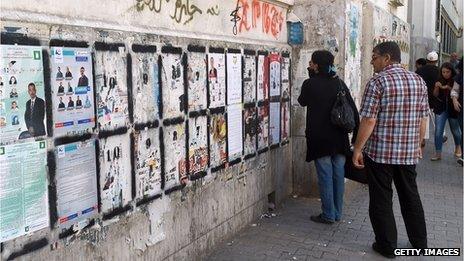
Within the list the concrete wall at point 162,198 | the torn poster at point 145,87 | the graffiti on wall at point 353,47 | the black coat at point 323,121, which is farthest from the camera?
the graffiti on wall at point 353,47

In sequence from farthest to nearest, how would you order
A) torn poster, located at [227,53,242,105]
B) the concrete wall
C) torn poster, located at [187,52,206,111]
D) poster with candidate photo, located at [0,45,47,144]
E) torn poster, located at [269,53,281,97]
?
torn poster, located at [269,53,281,97] → torn poster, located at [227,53,242,105] → torn poster, located at [187,52,206,111] → the concrete wall → poster with candidate photo, located at [0,45,47,144]

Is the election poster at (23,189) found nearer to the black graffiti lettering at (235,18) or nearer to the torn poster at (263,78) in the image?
the black graffiti lettering at (235,18)

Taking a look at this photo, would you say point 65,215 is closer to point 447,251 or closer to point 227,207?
point 227,207

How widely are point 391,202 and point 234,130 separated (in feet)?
4.99

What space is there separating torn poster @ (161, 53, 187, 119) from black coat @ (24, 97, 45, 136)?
1.15 m

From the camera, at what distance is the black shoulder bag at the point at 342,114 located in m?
5.01

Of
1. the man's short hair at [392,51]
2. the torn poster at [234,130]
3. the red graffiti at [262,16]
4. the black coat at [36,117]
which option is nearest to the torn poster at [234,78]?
the torn poster at [234,130]

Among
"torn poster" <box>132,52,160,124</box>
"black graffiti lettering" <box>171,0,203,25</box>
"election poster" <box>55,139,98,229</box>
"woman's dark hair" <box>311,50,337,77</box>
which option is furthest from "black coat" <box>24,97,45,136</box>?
"woman's dark hair" <box>311,50,337,77</box>

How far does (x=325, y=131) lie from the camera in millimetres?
5137

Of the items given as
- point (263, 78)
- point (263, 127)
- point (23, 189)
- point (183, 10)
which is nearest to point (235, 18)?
point (263, 78)

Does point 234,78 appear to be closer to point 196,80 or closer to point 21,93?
point 196,80

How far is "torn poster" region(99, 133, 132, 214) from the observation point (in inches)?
123

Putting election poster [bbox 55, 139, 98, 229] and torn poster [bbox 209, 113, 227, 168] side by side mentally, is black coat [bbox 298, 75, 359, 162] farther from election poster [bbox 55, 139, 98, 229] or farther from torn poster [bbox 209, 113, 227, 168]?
election poster [bbox 55, 139, 98, 229]

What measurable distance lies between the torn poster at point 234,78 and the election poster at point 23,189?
2242 millimetres
